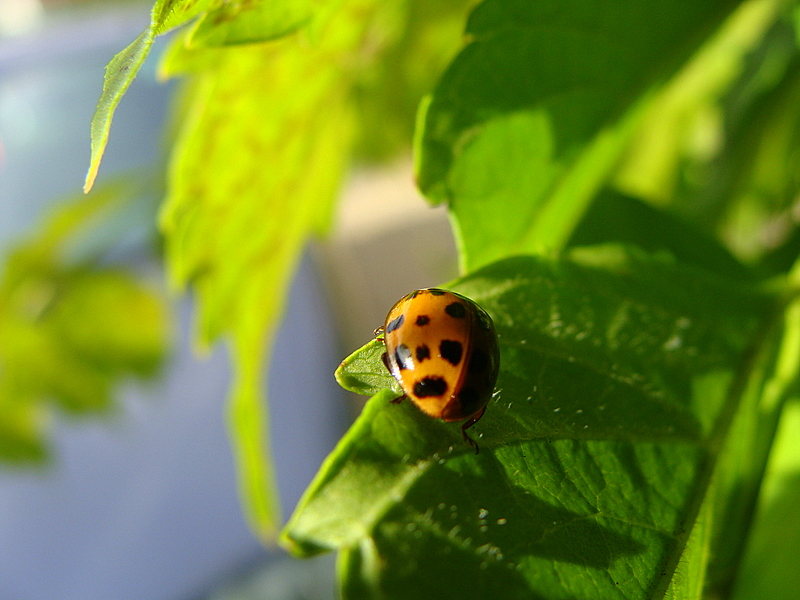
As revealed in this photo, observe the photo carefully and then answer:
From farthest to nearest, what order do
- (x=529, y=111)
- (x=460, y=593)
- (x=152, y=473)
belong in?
(x=152, y=473) < (x=529, y=111) < (x=460, y=593)

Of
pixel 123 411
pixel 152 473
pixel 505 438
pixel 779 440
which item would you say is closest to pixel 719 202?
pixel 779 440

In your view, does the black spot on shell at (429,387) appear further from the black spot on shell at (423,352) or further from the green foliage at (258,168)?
the green foliage at (258,168)

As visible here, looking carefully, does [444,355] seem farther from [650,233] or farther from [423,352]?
[650,233]

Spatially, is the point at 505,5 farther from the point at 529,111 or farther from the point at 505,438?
the point at 505,438

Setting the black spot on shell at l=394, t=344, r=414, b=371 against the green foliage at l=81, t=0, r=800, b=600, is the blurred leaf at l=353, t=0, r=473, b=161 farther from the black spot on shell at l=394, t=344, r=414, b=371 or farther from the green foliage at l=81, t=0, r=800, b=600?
the black spot on shell at l=394, t=344, r=414, b=371

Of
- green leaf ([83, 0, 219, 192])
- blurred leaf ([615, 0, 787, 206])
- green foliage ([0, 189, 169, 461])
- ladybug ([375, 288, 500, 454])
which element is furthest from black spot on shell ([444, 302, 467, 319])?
green foliage ([0, 189, 169, 461])

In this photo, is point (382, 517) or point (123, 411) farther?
point (123, 411)

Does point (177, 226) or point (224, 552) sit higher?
point (177, 226)
